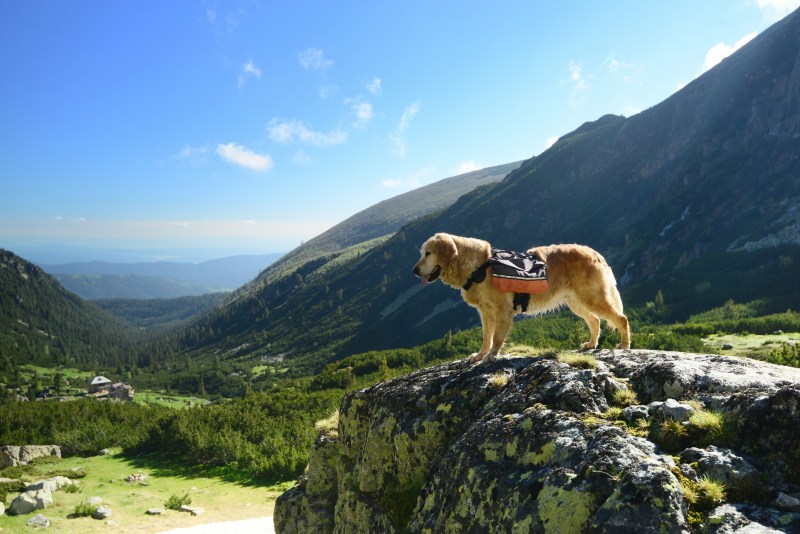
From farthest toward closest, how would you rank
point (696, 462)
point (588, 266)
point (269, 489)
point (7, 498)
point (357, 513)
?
point (269, 489)
point (7, 498)
point (588, 266)
point (357, 513)
point (696, 462)

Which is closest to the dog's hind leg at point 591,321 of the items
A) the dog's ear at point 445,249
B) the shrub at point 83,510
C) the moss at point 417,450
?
the dog's ear at point 445,249

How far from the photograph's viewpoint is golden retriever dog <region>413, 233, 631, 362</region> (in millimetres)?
8352

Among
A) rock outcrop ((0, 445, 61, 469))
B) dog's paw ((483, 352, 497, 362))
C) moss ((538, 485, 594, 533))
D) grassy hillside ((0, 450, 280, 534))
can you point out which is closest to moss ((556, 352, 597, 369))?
dog's paw ((483, 352, 497, 362))

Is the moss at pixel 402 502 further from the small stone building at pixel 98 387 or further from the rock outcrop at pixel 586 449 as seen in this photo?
the small stone building at pixel 98 387

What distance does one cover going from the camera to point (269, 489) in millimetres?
30422

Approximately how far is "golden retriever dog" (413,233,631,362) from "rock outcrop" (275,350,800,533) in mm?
930

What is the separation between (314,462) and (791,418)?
992 centimetres

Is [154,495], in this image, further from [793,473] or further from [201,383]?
[201,383]

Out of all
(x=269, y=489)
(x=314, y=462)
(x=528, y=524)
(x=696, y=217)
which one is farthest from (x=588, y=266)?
(x=696, y=217)

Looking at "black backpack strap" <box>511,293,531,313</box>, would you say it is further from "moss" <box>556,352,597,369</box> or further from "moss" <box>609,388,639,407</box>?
"moss" <box>609,388,639,407</box>

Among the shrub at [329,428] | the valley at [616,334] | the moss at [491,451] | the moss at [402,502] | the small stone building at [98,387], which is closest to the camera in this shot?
the moss at [491,451]

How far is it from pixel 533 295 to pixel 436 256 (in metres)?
2.00

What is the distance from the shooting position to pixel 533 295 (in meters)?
8.30

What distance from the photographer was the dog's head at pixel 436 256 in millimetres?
8461
